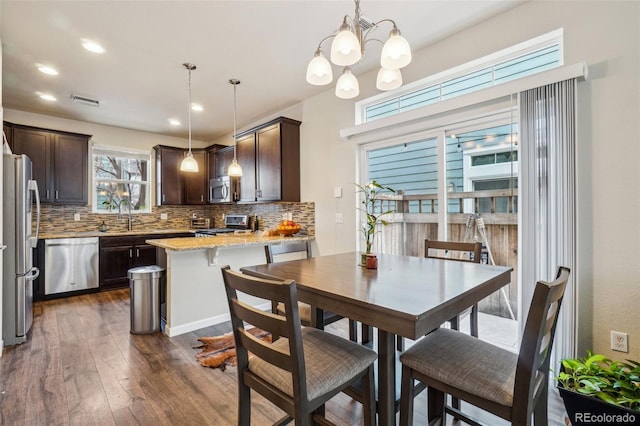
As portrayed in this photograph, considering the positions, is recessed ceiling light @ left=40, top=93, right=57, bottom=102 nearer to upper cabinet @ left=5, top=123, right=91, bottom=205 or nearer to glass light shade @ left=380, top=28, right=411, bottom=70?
upper cabinet @ left=5, top=123, right=91, bottom=205

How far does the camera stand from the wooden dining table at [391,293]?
1.08 meters

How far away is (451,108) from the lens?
8.63ft

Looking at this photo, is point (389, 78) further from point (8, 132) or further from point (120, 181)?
point (120, 181)

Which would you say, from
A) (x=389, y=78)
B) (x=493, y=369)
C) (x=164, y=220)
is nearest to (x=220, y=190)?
(x=164, y=220)

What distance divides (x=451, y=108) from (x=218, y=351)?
291 centimetres

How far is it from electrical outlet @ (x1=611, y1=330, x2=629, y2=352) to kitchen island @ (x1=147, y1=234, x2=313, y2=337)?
9.63 feet

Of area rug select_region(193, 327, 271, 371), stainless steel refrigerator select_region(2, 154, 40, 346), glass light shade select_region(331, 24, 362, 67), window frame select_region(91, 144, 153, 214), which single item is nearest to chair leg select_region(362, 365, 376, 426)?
area rug select_region(193, 327, 271, 371)

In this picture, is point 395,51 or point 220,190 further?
point 220,190

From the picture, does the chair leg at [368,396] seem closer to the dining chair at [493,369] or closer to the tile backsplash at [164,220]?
the dining chair at [493,369]

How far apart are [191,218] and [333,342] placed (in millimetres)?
5560

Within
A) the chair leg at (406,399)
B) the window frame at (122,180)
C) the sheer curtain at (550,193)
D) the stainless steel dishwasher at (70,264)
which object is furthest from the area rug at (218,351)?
the window frame at (122,180)

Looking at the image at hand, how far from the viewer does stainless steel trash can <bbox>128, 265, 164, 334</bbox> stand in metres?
2.99

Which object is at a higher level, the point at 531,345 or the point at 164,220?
the point at 164,220

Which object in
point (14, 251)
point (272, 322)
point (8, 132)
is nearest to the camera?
point (272, 322)
